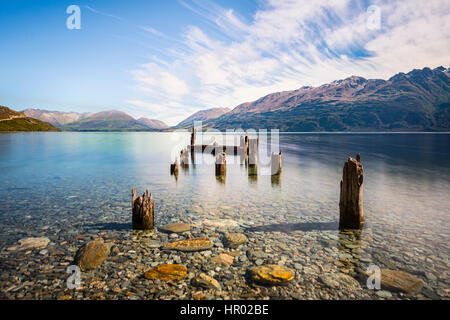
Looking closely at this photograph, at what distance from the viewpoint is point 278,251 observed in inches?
343

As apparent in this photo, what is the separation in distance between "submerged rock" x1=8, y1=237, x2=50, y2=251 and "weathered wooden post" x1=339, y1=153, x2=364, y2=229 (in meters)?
12.6

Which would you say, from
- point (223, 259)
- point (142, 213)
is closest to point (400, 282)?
point (223, 259)

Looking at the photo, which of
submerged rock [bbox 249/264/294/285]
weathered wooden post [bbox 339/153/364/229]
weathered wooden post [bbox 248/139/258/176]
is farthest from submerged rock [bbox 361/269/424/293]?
weathered wooden post [bbox 248/139/258/176]

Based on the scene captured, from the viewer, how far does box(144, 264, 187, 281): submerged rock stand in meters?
6.93

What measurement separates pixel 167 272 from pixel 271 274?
318cm

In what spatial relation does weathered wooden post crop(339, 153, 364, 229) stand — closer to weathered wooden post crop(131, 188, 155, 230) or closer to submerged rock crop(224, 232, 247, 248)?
submerged rock crop(224, 232, 247, 248)

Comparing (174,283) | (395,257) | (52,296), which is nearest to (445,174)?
(395,257)

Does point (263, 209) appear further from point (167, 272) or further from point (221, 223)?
point (167, 272)

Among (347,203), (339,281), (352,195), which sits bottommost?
(339,281)

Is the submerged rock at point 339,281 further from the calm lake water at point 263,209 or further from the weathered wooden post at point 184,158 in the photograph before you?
the weathered wooden post at point 184,158

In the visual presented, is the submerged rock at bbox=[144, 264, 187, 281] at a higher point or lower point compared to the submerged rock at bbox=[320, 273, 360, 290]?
higher

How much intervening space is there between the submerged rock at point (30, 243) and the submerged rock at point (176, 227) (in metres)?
4.41

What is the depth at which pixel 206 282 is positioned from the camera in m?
6.72
